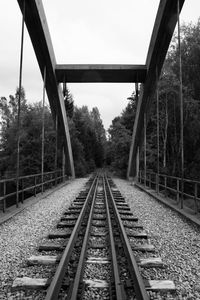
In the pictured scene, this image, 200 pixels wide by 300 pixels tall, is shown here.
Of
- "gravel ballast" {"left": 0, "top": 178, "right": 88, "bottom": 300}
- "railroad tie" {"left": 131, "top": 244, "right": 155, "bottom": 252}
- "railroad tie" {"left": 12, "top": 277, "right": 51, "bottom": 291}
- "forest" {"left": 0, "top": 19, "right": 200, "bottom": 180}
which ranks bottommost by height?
"gravel ballast" {"left": 0, "top": 178, "right": 88, "bottom": 300}

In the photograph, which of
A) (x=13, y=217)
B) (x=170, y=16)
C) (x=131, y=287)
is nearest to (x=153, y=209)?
(x=13, y=217)

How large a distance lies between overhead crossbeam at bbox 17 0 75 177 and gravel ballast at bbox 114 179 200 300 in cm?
711

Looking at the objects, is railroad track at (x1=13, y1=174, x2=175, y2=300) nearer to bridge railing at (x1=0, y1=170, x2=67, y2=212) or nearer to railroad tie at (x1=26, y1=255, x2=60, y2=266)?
railroad tie at (x1=26, y1=255, x2=60, y2=266)

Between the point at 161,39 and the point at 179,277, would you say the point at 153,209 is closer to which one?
the point at 179,277

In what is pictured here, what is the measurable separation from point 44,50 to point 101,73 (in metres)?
3.12

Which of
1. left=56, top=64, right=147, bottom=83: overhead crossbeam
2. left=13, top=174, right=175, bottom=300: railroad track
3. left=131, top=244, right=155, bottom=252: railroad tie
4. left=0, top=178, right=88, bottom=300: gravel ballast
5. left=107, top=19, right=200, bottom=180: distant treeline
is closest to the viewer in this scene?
left=13, top=174, right=175, bottom=300: railroad track

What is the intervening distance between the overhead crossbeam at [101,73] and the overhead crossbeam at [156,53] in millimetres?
565

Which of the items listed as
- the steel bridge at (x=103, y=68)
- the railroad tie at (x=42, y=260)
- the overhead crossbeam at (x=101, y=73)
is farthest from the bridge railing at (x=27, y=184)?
the overhead crossbeam at (x=101, y=73)

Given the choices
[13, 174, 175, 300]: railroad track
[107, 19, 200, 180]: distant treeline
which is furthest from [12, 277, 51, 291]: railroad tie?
[107, 19, 200, 180]: distant treeline

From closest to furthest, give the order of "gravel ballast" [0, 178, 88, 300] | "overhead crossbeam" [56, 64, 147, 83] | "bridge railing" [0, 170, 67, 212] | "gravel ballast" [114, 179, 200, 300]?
"gravel ballast" [114, 179, 200, 300] → "gravel ballast" [0, 178, 88, 300] → "bridge railing" [0, 170, 67, 212] → "overhead crossbeam" [56, 64, 147, 83]

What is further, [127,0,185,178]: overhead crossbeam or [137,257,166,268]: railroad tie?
[127,0,185,178]: overhead crossbeam

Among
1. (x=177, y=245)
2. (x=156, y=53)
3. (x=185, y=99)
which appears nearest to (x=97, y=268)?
(x=177, y=245)

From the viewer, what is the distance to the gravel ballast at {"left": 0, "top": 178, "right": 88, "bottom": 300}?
3.05 metres

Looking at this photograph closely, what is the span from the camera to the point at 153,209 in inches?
285
